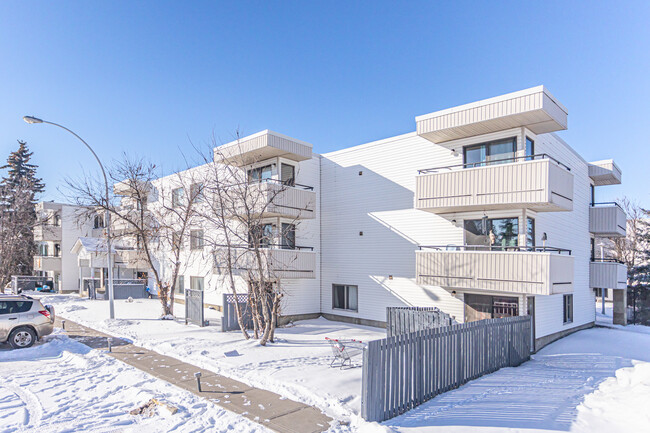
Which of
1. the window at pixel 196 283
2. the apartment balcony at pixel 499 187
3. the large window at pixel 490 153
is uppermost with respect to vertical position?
the large window at pixel 490 153

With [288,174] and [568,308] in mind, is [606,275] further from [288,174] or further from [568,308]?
[288,174]

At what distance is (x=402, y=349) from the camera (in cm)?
760

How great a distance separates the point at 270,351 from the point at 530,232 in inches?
394

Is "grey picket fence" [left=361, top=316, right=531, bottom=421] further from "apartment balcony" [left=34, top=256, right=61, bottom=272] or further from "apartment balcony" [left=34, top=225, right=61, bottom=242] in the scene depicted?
"apartment balcony" [left=34, top=225, right=61, bottom=242]

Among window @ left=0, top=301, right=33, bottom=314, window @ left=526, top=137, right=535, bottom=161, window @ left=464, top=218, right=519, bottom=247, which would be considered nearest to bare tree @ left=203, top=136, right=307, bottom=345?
window @ left=0, top=301, right=33, bottom=314

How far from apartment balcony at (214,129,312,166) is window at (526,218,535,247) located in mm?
9840

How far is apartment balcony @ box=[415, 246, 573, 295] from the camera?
12555 mm

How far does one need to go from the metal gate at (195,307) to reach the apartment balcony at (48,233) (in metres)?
24.9

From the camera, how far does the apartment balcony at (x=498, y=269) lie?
12.6m

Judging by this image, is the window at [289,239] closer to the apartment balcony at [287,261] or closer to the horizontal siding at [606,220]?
the apartment balcony at [287,261]

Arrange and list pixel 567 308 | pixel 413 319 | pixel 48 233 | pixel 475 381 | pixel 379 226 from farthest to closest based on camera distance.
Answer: pixel 48 233, pixel 379 226, pixel 567 308, pixel 413 319, pixel 475 381

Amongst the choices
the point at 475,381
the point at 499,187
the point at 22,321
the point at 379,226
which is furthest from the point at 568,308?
the point at 22,321

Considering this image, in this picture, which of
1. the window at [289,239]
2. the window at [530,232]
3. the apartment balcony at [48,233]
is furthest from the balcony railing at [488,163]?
the apartment balcony at [48,233]

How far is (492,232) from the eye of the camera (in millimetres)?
14508
